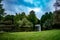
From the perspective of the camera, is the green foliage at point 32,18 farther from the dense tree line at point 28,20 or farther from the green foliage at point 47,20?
the green foliage at point 47,20

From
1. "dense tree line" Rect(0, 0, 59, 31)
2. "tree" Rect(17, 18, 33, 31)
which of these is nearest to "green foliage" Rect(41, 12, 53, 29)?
"dense tree line" Rect(0, 0, 59, 31)

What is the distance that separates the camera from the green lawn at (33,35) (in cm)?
522

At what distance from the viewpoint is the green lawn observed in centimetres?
522

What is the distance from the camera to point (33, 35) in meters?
5.29

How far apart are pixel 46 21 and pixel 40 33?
1.93ft

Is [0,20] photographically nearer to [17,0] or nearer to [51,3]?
[17,0]

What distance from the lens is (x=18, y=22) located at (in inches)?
215

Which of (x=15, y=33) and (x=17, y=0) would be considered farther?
(x=17, y=0)

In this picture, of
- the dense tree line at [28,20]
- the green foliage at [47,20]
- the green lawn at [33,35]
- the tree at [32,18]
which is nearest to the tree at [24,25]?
the dense tree line at [28,20]

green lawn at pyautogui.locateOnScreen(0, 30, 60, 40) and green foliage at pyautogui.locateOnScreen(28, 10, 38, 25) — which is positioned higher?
green foliage at pyautogui.locateOnScreen(28, 10, 38, 25)

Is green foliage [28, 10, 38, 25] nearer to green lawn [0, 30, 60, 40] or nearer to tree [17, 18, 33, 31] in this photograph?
tree [17, 18, 33, 31]

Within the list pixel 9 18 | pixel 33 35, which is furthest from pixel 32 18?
pixel 9 18

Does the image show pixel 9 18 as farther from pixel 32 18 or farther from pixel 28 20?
pixel 32 18

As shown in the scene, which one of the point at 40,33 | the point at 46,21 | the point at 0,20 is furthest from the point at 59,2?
the point at 0,20
